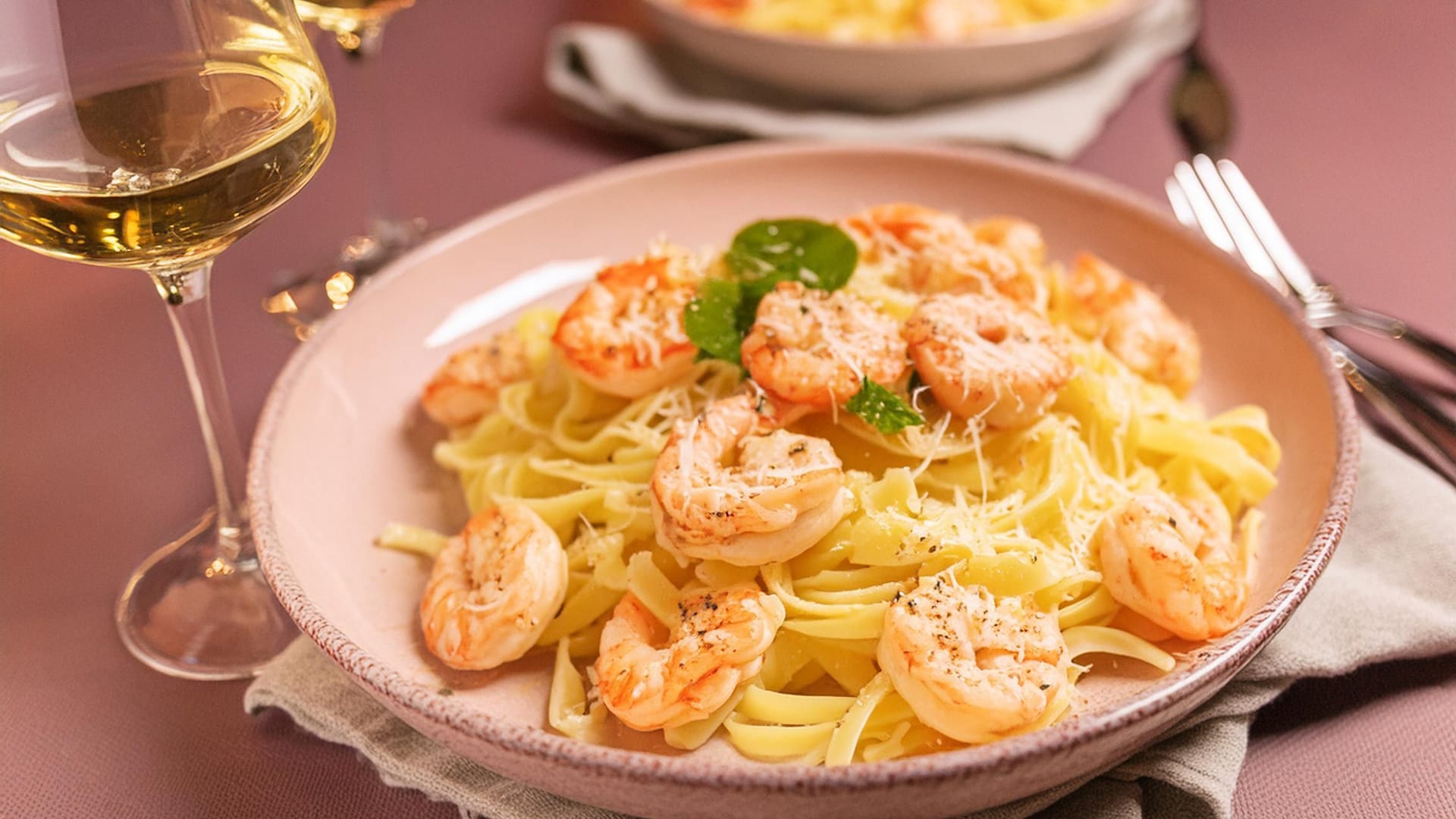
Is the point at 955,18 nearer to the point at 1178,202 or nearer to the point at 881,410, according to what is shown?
the point at 1178,202

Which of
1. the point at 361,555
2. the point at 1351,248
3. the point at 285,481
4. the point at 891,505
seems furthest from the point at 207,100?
the point at 1351,248

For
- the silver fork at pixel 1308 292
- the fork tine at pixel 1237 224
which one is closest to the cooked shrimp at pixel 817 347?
the silver fork at pixel 1308 292

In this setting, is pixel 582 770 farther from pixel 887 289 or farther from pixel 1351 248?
pixel 1351 248

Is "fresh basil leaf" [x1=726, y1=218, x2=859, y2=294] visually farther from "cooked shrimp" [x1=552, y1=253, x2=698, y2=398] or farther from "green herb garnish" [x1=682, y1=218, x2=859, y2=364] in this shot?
"cooked shrimp" [x1=552, y1=253, x2=698, y2=398]

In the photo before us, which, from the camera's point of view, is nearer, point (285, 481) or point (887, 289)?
point (285, 481)

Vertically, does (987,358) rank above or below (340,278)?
above

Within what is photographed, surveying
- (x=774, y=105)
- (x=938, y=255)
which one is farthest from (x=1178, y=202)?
(x=938, y=255)

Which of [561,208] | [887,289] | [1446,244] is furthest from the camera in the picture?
[1446,244]
